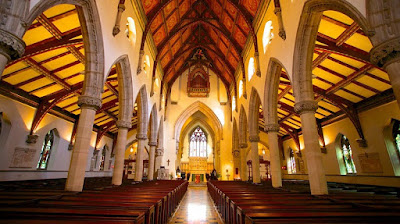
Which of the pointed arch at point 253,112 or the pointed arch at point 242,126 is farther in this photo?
the pointed arch at point 242,126

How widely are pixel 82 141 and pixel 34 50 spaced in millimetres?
4366

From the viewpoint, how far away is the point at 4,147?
9445 millimetres

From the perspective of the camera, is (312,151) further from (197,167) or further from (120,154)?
(197,167)

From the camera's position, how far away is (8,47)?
10.5ft

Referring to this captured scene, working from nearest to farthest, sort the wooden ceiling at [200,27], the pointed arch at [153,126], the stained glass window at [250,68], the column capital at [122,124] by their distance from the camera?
the column capital at [122,124] < the wooden ceiling at [200,27] < the stained glass window at [250,68] < the pointed arch at [153,126]

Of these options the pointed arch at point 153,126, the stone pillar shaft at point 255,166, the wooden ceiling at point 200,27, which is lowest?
the stone pillar shaft at point 255,166

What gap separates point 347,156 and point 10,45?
16.8 meters

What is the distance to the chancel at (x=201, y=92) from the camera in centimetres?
345

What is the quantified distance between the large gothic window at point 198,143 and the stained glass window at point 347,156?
17.1 meters

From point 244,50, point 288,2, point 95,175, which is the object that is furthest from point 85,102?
point 95,175

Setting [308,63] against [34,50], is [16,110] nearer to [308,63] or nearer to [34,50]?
[34,50]

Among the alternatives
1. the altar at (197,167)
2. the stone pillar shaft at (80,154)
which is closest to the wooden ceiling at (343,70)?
the stone pillar shaft at (80,154)

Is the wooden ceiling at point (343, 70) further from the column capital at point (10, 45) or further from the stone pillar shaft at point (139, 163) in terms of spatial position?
the stone pillar shaft at point (139, 163)

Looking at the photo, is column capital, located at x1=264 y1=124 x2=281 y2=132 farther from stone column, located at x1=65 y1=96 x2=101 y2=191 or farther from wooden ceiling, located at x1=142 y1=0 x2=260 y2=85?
stone column, located at x1=65 y1=96 x2=101 y2=191
